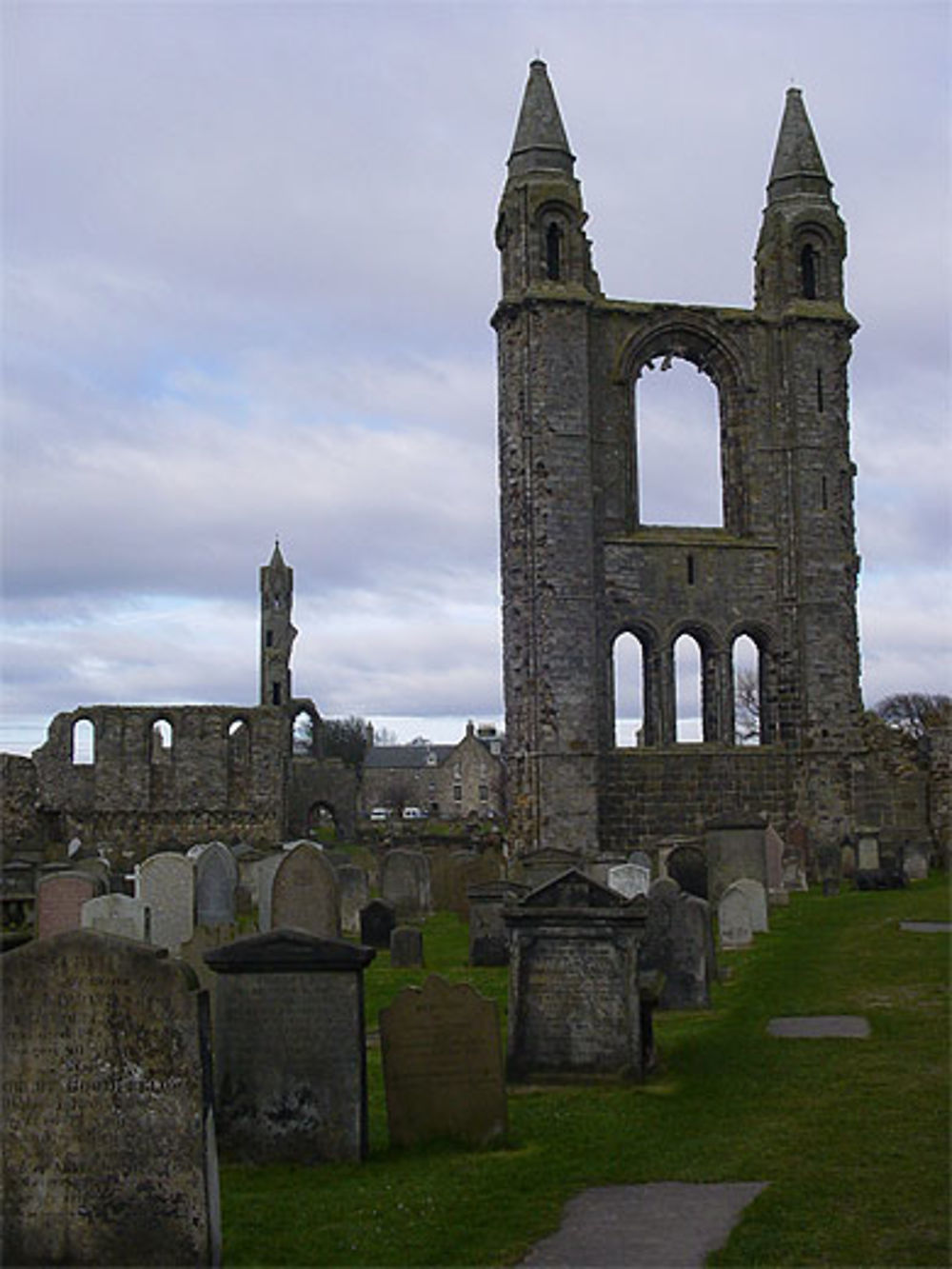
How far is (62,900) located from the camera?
13922 millimetres

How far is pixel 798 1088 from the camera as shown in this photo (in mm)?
8406

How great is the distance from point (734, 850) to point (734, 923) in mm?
3441

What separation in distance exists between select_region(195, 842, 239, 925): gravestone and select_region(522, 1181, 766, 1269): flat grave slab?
36.3 ft

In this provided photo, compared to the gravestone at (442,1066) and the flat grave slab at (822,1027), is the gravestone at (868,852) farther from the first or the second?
the gravestone at (442,1066)

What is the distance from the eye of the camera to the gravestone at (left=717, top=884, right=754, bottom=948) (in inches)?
604

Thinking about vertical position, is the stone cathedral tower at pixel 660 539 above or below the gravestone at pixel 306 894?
above

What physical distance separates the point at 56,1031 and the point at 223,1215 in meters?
1.41

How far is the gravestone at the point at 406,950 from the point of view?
14.2 m

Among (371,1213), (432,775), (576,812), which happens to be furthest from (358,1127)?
(432,775)

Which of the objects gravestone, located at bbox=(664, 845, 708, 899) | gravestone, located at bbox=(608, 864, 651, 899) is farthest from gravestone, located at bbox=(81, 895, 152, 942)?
gravestone, located at bbox=(664, 845, 708, 899)

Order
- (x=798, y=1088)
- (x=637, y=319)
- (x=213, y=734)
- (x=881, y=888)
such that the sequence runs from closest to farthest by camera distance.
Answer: (x=798, y=1088), (x=881, y=888), (x=637, y=319), (x=213, y=734)

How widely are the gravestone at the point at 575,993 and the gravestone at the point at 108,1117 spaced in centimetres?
380

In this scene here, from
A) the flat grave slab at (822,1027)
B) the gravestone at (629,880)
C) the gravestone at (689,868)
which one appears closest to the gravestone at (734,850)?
the gravestone at (689,868)

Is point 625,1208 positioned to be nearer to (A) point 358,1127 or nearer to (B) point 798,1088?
(A) point 358,1127
